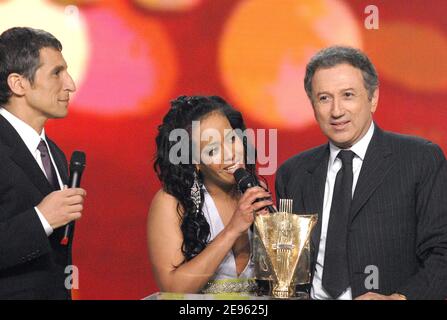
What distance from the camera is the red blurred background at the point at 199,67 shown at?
11.0ft

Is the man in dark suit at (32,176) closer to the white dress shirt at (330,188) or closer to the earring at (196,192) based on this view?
the earring at (196,192)

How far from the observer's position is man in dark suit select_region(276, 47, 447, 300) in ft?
6.95

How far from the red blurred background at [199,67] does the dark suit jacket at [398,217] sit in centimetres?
118

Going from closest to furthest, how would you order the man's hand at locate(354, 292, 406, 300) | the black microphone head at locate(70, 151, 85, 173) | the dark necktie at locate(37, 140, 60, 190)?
the man's hand at locate(354, 292, 406, 300)
the black microphone head at locate(70, 151, 85, 173)
the dark necktie at locate(37, 140, 60, 190)

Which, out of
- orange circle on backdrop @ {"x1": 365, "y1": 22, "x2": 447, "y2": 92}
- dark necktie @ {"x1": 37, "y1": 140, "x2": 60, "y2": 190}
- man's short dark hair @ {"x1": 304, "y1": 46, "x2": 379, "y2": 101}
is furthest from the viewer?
orange circle on backdrop @ {"x1": 365, "y1": 22, "x2": 447, "y2": 92}

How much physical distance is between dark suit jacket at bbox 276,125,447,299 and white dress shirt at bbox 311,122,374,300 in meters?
0.02

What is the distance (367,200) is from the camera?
2.19m

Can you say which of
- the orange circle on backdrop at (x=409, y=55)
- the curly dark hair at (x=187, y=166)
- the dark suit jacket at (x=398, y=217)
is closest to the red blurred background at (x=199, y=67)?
the orange circle on backdrop at (x=409, y=55)

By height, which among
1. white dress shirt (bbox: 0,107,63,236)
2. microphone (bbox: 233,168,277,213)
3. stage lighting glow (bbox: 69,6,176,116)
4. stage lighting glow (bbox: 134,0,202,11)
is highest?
stage lighting glow (bbox: 134,0,202,11)

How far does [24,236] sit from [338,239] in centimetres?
90

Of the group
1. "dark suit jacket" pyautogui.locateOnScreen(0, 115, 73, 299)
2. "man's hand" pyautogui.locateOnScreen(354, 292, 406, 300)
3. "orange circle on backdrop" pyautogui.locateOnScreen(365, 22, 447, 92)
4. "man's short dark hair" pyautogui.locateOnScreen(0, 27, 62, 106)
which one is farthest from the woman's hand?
"orange circle on backdrop" pyautogui.locateOnScreen(365, 22, 447, 92)

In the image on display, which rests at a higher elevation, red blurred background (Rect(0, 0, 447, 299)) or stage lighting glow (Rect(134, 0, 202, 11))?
stage lighting glow (Rect(134, 0, 202, 11))

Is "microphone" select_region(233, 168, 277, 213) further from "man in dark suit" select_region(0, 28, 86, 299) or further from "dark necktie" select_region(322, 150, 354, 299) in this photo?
"man in dark suit" select_region(0, 28, 86, 299)
